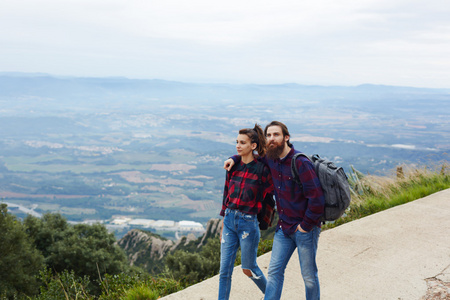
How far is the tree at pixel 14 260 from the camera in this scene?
11.8 m

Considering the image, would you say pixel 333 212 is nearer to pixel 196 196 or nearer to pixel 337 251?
pixel 337 251

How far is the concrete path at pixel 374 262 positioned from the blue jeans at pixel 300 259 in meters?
0.78

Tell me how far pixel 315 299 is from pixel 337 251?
6.08 feet

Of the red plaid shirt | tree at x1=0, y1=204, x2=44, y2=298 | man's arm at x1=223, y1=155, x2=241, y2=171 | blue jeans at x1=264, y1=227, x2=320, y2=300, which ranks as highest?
man's arm at x1=223, y1=155, x2=241, y2=171

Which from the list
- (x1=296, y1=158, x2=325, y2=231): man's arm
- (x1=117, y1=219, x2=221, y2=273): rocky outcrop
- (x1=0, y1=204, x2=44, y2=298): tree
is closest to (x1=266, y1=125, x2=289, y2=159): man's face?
(x1=296, y1=158, x2=325, y2=231): man's arm

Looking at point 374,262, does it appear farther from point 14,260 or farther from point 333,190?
point 14,260

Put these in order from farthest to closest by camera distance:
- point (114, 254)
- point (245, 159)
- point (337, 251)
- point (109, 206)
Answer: point (109, 206) → point (114, 254) → point (337, 251) → point (245, 159)

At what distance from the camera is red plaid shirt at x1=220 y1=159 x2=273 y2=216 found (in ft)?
9.56

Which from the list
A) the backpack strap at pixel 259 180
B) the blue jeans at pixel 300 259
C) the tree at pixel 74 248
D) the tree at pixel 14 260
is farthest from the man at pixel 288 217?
the tree at pixel 74 248

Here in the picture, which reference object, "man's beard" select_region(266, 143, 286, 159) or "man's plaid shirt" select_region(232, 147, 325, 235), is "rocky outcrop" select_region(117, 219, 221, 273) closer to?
"man's plaid shirt" select_region(232, 147, 325, 235)

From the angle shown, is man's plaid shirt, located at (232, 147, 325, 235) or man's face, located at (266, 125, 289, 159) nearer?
man's plaid shirt, located at (232, 147, 325, 235)

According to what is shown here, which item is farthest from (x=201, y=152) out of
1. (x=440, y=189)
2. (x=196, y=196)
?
(x=440, y=189)

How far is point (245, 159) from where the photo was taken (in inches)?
118

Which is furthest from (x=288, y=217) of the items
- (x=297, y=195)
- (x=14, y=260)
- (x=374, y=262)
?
(x=14, y=260)
